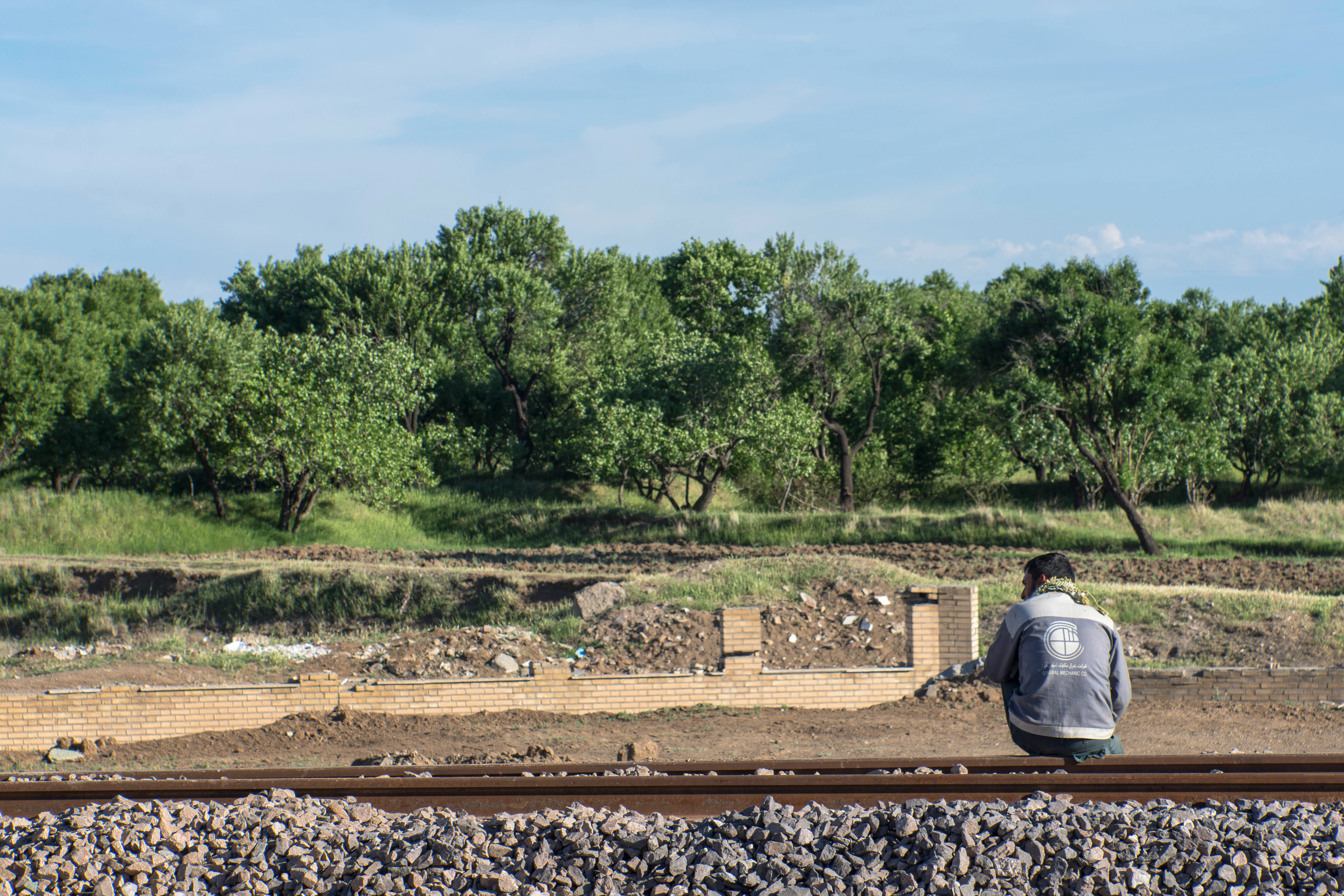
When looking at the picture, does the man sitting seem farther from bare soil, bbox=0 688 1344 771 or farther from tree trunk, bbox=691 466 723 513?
tree trunk, bbox=691 466 723 513

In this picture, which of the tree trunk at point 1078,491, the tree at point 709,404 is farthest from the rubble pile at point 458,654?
the tree trunk at point 1078,491

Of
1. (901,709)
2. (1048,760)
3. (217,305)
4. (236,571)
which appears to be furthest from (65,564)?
(217,305)

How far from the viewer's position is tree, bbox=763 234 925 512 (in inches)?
1359

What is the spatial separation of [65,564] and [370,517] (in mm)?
11165

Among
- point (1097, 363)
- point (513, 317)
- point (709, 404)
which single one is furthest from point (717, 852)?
point (513, 317)

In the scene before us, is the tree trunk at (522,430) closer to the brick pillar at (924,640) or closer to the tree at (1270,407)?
the tree at (1270,407)

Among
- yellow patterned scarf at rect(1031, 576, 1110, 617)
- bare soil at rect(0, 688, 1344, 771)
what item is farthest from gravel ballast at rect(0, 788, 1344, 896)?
bare soil at rect(0, 688, 1344, 771)

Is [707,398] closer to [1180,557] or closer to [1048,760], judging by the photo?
[1180,557]

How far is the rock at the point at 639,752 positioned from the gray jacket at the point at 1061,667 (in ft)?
15.8

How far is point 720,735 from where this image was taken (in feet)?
36.2

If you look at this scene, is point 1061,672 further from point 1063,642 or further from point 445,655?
point 445,655

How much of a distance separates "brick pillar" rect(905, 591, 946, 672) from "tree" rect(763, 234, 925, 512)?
20.2 metres

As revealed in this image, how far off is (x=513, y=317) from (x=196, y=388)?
14053mm

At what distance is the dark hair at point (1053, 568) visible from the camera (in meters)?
5.25
